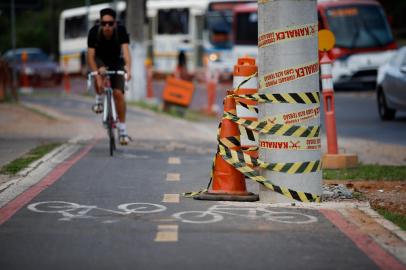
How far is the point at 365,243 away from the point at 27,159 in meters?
7.16

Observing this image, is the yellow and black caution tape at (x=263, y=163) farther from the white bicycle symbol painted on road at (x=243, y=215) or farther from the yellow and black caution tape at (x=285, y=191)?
the white bicycle symbol painted on road at (x=243, y=215)

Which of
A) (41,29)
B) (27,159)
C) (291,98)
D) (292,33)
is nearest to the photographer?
(292,33)

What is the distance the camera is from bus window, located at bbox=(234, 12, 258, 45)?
1821 inches

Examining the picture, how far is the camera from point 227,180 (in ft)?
35.4

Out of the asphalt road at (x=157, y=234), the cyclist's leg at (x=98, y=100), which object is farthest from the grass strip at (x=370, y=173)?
the cyclist's leg at (x=98, y=100)

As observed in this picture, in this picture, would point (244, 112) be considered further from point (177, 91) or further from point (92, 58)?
point (177, 91)

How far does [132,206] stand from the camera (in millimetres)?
10281

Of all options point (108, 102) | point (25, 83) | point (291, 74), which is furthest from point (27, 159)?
point (25, 83)

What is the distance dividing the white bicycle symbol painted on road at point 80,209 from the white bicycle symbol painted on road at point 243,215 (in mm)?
393

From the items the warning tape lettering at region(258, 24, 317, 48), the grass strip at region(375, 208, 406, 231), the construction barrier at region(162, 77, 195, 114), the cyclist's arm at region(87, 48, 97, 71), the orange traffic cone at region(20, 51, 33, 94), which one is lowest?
the orange traffic cone at region(20, 51, 33, 94)

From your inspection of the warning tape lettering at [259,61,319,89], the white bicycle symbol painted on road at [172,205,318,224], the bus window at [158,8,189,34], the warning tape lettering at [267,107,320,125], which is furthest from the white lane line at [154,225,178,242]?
the bus window at [158,8,189,34]

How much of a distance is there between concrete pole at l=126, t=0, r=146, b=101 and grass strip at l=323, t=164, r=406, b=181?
20578mm

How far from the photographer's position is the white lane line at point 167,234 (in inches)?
333

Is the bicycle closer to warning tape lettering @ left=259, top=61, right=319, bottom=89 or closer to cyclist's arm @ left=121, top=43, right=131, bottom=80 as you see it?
cyclist's arm @ left=121, top=43, right=131, bottom=80
